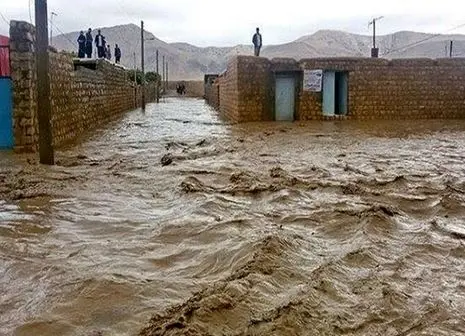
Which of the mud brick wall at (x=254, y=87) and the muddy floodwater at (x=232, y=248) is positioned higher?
the mud brick wall at (x=254, y=87)

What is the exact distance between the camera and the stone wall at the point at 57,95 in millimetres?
9406

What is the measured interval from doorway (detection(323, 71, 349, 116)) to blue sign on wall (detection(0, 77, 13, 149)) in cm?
1202

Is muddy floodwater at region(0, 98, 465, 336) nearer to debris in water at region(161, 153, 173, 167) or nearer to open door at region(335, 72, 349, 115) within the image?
debris in water at region(161, 153, 173, 167)

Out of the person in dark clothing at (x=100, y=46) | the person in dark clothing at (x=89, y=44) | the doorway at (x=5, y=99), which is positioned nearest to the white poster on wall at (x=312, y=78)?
the doorway at (x=5, y=99)

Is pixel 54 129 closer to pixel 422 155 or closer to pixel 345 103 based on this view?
pixel 422 155

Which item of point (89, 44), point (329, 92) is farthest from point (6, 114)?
point (89, 44)

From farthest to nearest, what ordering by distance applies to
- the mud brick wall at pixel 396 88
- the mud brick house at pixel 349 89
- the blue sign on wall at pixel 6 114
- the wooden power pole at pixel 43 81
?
the mud brick wall at pixel 396 88 → the mud brick house at pixel 349 89 → the blue sign on wall at pixel 6 114 → the wooden power pole at pixel 43 81

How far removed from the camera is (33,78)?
31.9 ft

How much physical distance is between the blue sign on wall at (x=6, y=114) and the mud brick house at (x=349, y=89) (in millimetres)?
9419

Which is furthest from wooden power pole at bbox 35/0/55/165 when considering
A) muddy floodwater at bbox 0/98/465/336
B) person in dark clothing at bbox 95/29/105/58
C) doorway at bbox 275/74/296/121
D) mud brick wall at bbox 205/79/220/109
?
mud brick wall at bbox 205/79/220/109

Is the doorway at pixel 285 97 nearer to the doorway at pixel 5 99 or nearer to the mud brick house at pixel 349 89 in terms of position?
the mud brick house at pixel 349 89

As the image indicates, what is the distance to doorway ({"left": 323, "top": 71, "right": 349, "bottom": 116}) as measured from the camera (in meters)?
19.0

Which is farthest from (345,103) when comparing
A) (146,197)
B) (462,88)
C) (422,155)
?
(146,197)

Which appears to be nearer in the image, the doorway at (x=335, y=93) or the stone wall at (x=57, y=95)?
the stone wall at (x=57, y=95)
